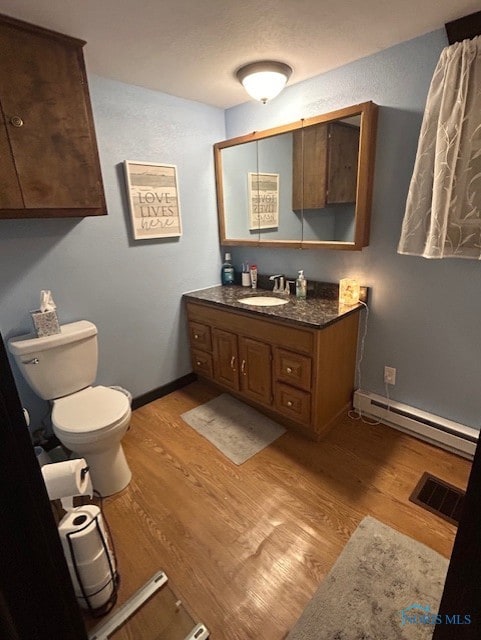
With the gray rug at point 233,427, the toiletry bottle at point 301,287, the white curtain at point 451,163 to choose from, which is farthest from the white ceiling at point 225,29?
the gray rug at point 233,427

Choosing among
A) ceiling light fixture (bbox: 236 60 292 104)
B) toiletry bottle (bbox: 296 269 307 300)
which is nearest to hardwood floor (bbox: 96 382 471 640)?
toiletry bottle (bbox: 296 269 307 300)

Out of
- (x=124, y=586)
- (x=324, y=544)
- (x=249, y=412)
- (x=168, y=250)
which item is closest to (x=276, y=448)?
(x=249, y=412)

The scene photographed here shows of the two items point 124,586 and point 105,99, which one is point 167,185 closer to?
point 105,99

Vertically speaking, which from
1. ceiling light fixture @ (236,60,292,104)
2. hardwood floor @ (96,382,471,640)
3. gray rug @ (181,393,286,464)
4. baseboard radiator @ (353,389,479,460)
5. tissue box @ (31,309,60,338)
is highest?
A: ceiling light fixture @ (236,60,292,104)

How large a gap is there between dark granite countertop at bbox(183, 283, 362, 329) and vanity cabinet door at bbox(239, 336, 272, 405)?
8.9 inches

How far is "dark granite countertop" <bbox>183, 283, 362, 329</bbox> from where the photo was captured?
181cm

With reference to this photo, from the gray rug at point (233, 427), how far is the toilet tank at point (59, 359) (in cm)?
80

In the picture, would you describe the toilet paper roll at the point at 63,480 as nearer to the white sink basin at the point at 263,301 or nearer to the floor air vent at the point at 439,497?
the white sink basin at the point at 263,301

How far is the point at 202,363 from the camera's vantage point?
2.59 m

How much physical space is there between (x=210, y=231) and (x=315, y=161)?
3.22ft

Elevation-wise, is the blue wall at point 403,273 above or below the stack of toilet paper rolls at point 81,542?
above

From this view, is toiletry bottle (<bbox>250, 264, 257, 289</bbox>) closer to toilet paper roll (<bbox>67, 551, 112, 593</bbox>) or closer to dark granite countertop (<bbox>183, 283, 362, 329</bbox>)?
dark granite countertop (<bbox>183, 283, 362, 329</bbox>)

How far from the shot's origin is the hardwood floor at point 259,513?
1.22 m

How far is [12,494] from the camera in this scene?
0.48 meters
